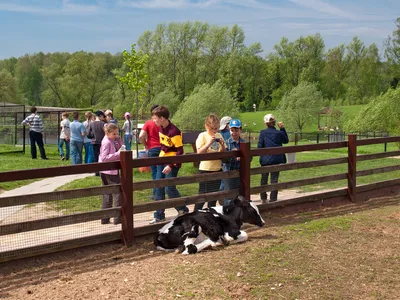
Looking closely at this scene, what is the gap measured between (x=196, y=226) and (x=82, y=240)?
134 cm

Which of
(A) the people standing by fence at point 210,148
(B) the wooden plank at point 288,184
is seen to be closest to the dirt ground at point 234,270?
(A) the people standing by fence at point 210,148

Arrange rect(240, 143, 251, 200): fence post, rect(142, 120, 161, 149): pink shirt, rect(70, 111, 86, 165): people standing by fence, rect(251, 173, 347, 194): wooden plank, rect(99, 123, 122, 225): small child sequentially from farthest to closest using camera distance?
rect(70, 111, 86, 165): people standing by fence, rect(142, 120, 161, 149): pink shirt, rect(251, 173, 347, 194): wooden plank, rect(240, 143, 251, 200): fence post, rect(99, 123, 122, 225): small child

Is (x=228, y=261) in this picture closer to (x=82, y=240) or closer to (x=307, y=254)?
(x=307, y=254)

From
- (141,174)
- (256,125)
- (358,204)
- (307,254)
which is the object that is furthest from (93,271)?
(256,125)

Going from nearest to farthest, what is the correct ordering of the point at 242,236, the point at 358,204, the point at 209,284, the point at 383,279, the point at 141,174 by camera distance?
the point at 209,284 → the point at 383,279 → the point at 242,236 → the point at 358,204 → the point at 141,174

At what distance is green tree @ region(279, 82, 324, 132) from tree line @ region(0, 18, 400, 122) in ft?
37.5

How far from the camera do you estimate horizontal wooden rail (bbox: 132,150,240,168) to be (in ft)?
22.9

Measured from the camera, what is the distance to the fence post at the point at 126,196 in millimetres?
6695

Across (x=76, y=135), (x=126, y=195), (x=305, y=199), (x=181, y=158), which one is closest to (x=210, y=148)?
(x=181, y=158)

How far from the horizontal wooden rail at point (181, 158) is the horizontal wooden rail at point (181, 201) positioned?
500 millimetres

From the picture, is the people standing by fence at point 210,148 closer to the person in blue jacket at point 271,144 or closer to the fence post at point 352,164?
the person in blue jacket at point 271,144

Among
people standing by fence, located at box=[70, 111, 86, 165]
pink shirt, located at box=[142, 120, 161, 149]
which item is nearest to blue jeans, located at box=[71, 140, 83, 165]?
people standing by fence, located at box=[70, 111, 86, 165]

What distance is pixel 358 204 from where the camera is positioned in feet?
32.6

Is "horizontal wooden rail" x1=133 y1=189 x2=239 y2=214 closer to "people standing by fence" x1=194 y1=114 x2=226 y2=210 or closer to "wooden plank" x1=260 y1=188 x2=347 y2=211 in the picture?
"people standing by fence" x1=194 y1=114 x2=226 y2=210
